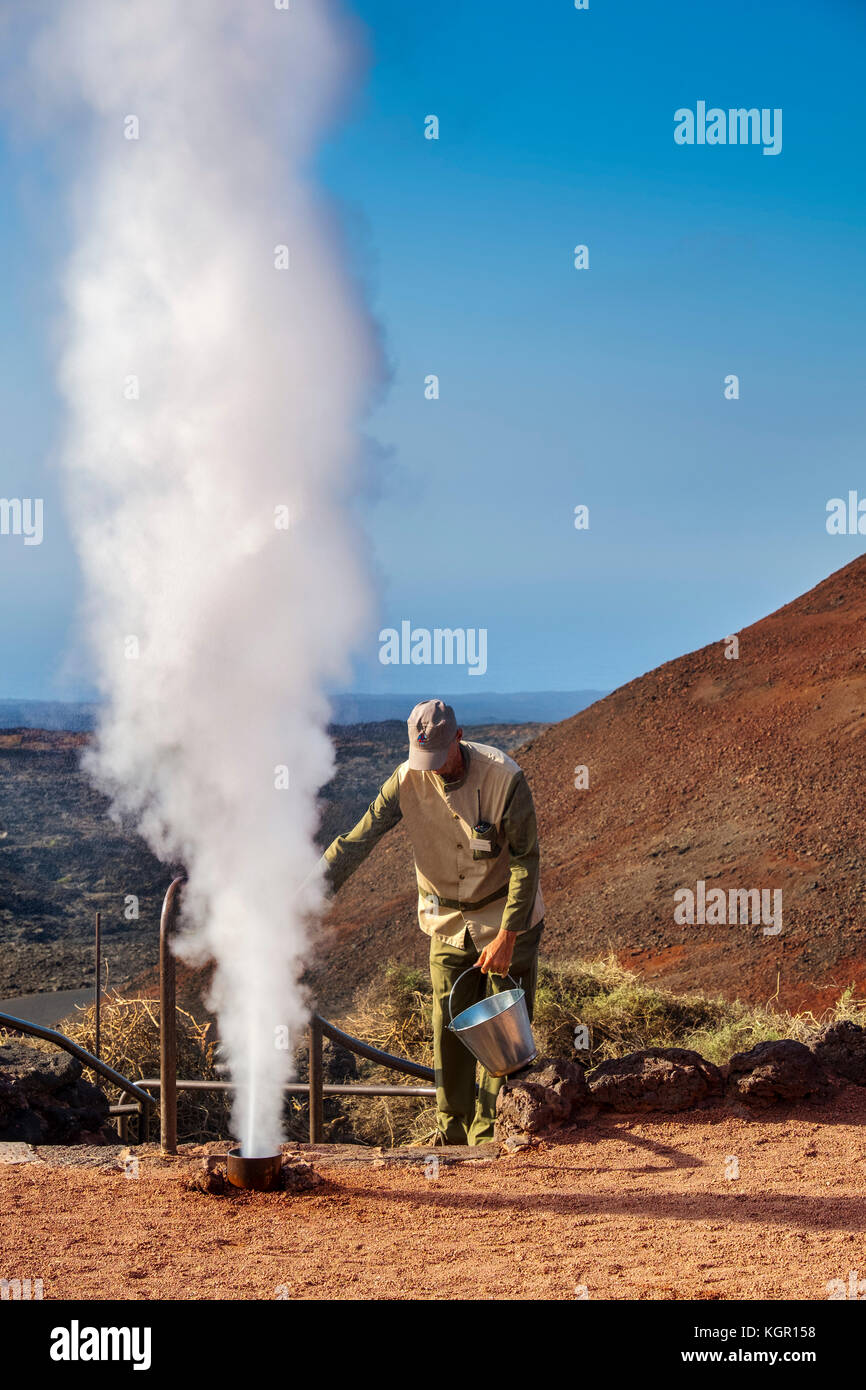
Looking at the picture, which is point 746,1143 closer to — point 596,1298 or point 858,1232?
point 858,1232

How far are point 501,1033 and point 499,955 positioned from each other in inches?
13.9

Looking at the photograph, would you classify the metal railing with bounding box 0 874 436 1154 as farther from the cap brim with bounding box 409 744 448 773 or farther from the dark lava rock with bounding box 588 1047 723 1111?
the cap brim with bounding box 409 744 448 773

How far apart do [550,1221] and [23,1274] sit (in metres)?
1.76

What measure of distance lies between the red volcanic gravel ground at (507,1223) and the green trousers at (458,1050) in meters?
0.75

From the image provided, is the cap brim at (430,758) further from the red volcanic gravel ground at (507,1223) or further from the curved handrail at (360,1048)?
the red volcanic gravel ground at (507,1223)

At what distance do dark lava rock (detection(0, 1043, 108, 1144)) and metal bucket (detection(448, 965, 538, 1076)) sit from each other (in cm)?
253

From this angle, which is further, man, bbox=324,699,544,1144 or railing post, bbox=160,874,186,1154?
man, bbox=324,699,544,1144

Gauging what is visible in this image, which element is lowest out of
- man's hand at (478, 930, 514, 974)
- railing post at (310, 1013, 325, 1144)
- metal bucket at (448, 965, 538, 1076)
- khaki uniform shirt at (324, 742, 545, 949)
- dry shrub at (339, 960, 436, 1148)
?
dry shrub at (339, 960, 436, 1148)

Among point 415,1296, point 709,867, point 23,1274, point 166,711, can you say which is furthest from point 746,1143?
point 709,867

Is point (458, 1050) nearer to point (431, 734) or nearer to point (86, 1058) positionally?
point (431, 734)

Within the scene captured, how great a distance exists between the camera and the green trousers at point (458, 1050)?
19.0ft

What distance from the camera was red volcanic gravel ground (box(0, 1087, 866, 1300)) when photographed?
11.9ft

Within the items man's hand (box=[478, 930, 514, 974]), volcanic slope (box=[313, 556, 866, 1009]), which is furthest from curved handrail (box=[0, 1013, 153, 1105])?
volcanic slope (box=[313, 556, 866, 1009])
